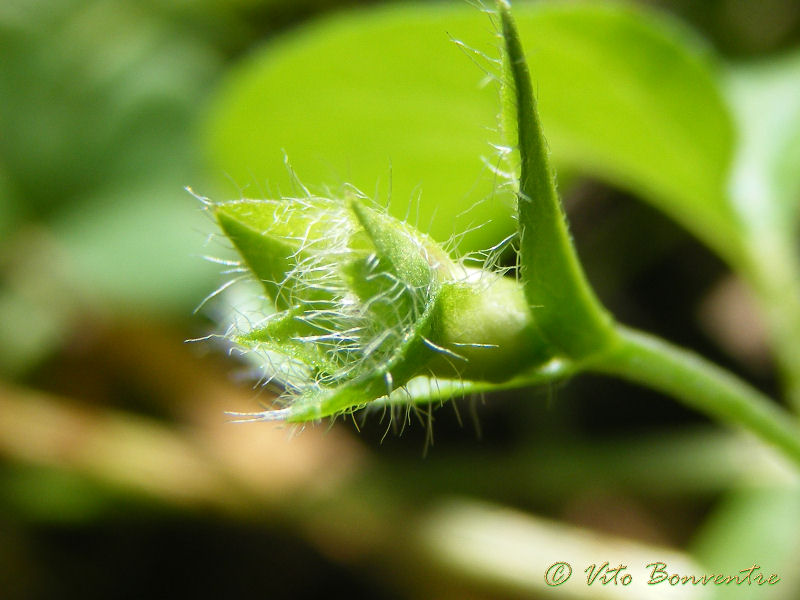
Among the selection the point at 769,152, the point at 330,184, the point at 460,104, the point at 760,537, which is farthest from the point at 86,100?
the point at 760,537

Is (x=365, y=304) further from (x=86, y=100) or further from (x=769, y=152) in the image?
(x=86, y=100)

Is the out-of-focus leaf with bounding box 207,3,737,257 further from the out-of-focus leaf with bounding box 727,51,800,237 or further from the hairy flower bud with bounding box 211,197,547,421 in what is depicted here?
the hairy flower bud with bounding box 211,197,547,421

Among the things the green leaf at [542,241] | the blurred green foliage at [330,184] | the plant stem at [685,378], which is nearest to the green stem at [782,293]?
the blurred green foliage at [330,184]

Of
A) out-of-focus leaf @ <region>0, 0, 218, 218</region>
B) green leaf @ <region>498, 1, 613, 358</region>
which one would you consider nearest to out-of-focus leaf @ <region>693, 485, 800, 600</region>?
green leaf @ <region>498, 1, 613, 358</region>

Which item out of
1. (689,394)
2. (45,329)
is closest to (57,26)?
(45,329)

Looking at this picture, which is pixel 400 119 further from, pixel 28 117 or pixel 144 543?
pixel 28 117

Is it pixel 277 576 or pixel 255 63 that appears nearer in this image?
pixel 255 63
